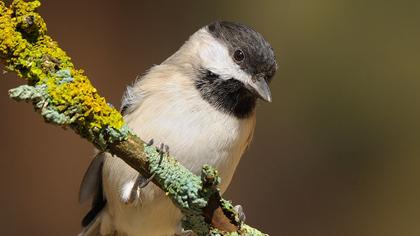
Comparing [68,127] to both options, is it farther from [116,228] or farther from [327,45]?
[327,45]

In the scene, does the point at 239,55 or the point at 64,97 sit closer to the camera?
the point at 64,97

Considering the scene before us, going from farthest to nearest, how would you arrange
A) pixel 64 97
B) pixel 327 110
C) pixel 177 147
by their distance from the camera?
pixel 327 110 < pixel 177 147 < pixel 64 97

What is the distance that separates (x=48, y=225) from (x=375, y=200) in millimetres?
1401

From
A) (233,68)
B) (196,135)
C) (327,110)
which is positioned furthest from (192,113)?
(327,110)

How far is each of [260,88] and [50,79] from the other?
69cm

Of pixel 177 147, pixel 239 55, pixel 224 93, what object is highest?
pixel 239 55

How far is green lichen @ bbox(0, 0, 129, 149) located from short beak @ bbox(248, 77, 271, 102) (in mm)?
576

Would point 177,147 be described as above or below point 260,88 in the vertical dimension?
below

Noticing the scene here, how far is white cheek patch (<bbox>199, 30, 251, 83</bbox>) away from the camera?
1.72 meters

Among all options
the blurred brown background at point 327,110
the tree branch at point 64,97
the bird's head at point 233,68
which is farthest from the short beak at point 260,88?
the blurred brown background at point 327,110

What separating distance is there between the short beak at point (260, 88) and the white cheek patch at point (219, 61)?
0.02 meters

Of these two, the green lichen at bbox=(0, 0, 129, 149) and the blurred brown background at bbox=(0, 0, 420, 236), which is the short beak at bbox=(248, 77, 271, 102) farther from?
the blurred brown background at bbox=(0, 0, 420, 236)

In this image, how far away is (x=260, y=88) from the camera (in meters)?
1.70

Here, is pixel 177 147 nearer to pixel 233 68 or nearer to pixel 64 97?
pixel 233 68
